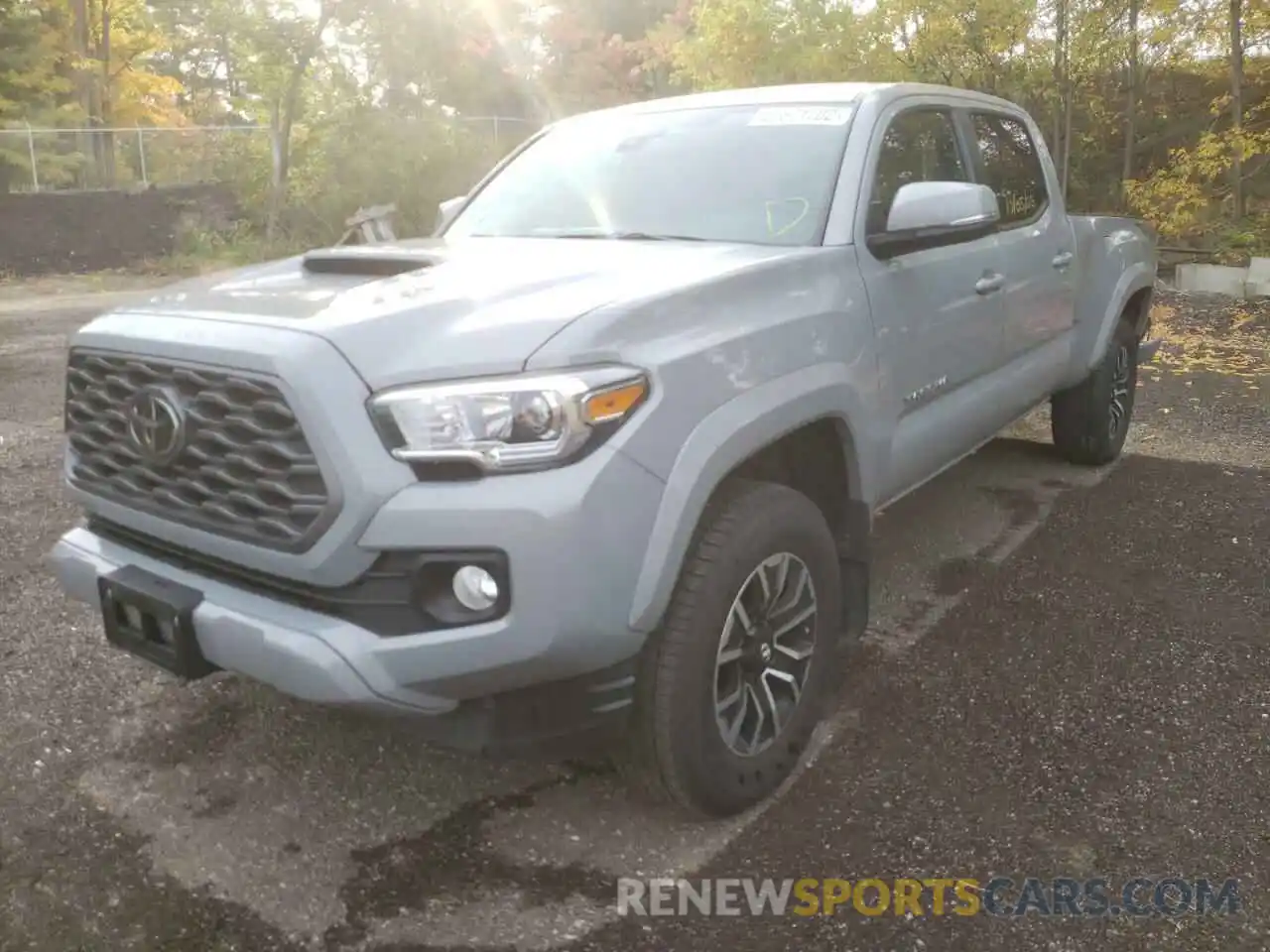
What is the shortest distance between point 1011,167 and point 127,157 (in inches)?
794

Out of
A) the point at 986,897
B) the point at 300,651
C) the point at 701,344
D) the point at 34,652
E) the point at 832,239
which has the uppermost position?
the point at 832,239

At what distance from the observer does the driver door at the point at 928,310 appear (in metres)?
3.43

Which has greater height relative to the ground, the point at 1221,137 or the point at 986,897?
the point at 1221,137

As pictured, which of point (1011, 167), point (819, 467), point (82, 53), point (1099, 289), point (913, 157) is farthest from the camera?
point (82, 53)

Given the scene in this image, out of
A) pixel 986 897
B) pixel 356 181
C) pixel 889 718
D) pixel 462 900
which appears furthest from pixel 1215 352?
pixel 356 181

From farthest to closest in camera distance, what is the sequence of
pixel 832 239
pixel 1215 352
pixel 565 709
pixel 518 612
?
pixel 1215 352 < pixel 832 239 < pixel 565 709 < pixel 518 612

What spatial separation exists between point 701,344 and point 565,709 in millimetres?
874

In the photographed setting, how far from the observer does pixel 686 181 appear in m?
3.69

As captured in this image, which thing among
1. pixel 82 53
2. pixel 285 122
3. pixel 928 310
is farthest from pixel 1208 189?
pixel 82 53

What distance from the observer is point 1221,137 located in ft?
41.4

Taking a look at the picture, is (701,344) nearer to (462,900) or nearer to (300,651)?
(300,651)

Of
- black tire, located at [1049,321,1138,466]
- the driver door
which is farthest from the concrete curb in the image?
the driver door

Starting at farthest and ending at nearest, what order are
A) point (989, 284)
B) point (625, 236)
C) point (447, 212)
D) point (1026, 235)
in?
point (1026, 235)
point (447, 212)
point (989, 284)
point (625, 236)

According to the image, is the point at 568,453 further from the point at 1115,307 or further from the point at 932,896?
the point at 1115,307
